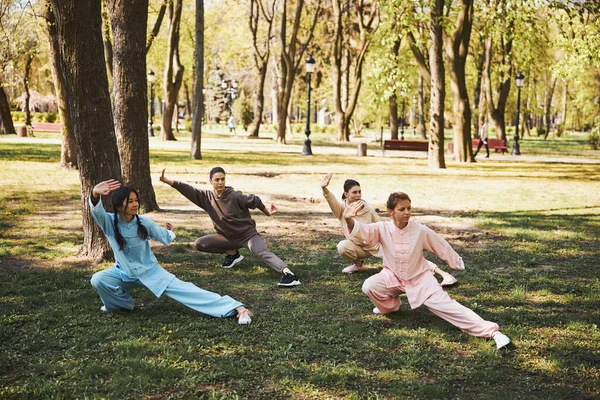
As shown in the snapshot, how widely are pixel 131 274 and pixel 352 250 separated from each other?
292cm

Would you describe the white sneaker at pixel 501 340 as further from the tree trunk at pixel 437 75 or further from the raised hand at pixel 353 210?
the tree trunk at pixel 437 75

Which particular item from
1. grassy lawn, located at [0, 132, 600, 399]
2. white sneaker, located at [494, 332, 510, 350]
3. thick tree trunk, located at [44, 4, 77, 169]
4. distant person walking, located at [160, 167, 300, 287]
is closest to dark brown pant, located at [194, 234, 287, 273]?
distant person walking, located at [160, 167, 300, 287]

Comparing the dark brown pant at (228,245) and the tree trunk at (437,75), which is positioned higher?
the tree trunk at (437,75)

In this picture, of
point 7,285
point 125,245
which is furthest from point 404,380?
point 7,285

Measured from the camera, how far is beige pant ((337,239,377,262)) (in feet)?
25.3

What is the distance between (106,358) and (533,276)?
5.49m

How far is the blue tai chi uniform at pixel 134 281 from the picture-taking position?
5.91 metres

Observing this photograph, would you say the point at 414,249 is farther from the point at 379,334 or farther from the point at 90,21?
the point at 90,21

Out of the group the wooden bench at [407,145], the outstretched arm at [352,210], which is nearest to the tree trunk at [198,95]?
the wooden bench at [407,145]

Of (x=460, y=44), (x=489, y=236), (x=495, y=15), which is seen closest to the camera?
(x=489, y=236)

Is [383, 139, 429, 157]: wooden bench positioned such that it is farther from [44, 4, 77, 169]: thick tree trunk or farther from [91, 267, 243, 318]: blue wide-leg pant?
[91, 267, 243, 318]: blue wide-leg pant

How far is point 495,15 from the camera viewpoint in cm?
1931

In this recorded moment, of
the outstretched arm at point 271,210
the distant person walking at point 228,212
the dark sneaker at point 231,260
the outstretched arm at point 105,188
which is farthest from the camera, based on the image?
the dark sneaker at point 231,260

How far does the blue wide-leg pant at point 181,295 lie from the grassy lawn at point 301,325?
134mm
